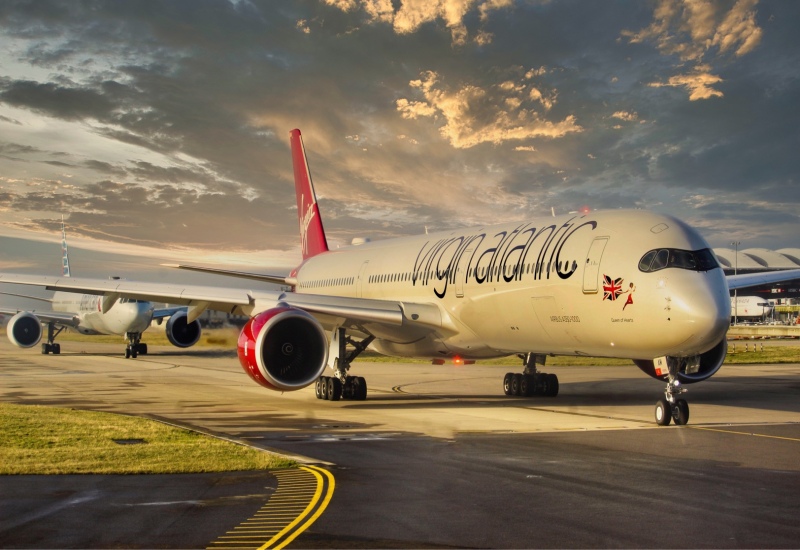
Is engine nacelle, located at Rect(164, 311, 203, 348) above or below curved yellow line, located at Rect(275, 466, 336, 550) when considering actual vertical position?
above

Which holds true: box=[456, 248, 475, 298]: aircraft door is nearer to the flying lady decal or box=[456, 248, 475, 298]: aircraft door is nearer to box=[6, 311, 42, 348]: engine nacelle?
the flying lady decal

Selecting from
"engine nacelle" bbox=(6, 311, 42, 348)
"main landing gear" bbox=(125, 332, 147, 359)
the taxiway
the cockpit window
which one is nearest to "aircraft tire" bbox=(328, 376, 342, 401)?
the taxiway

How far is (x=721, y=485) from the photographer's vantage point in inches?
Answer: 367

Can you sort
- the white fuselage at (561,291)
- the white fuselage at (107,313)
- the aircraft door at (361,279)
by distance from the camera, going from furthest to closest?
the white fuselage at (107,313) → the aircraft door at (361,279) → the white fuselage at (561,291)

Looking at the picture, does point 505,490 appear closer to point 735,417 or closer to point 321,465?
point 321,465

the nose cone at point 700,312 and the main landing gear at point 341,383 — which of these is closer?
the nose cone at point 700,312

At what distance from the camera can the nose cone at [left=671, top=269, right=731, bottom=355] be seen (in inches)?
539

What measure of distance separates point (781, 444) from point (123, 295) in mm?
16052

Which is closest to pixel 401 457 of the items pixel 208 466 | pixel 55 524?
pixel 208 466

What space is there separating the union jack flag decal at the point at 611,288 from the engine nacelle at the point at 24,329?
38.1 metres

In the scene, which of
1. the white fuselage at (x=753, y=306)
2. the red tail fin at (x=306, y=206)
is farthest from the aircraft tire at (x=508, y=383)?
the white fuselage at (x=753, y=306)

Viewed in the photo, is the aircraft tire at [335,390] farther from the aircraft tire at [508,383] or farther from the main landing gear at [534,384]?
the main landing gear at [534,384]

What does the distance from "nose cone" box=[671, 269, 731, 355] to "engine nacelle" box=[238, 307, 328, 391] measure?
7240 millimetres

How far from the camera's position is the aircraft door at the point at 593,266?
15.4m
